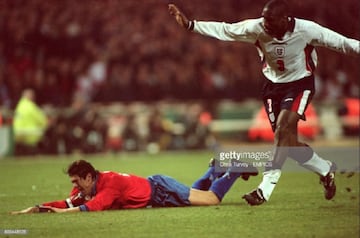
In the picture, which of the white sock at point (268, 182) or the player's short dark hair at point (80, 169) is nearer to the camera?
the player's short dark hair at point (80, 169)

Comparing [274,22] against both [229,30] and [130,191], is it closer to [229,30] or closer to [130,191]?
[229,30]

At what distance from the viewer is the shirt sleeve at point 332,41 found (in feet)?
28.5

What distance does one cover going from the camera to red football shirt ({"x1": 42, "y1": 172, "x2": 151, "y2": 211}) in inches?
353

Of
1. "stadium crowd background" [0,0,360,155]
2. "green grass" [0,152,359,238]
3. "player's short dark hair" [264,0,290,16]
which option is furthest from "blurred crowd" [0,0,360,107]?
"player's short dark hair" [264,0,290,16]

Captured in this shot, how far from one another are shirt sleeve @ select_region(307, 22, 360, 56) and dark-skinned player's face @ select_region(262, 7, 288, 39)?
0.97 ft

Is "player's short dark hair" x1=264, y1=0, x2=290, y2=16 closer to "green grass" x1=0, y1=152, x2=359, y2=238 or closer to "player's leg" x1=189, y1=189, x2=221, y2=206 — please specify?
"green grass" x1=0, y1=152, x2=359, y2=238

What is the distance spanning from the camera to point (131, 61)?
2284 cm

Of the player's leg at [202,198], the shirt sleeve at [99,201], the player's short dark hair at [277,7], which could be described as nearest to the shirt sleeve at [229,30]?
the player's short dark hair at [277,7]

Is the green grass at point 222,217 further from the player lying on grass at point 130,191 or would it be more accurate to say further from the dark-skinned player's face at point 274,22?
the dark-skinned player's face at point 274,22

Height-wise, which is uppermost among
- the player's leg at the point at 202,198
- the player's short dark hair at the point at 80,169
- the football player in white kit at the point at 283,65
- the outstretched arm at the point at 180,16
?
the outstretched arm at the point at 180,16

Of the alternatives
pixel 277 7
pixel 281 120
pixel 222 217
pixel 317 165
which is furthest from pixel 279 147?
pixel 277 7

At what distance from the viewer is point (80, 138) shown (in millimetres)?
22125

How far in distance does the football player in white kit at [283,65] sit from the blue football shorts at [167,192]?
810mm

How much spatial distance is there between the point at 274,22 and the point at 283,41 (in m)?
0.38
